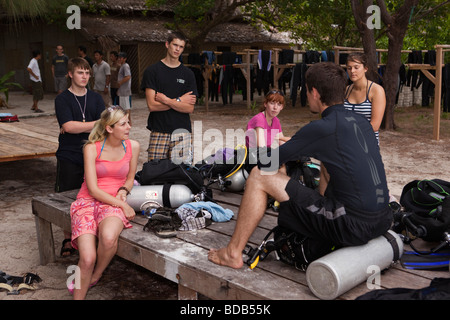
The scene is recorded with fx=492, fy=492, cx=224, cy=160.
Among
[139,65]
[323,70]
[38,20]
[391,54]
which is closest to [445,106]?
[391,54]

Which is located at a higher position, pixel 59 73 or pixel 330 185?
pixel 59 73

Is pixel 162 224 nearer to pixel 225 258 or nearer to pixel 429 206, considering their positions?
pixel 225 258

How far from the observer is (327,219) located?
2.90 meters

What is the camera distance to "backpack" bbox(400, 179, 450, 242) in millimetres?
3379

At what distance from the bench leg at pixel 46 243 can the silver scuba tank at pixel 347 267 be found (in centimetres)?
278

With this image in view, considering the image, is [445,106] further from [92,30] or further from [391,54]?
[92,30]

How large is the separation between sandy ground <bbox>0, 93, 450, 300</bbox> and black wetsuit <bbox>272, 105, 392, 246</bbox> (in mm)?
1700

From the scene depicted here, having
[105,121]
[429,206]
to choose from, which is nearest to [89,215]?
[105,121]

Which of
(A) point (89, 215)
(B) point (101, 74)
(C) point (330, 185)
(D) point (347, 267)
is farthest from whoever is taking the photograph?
(B) point (101, 74)

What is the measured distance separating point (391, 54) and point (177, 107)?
320 inches

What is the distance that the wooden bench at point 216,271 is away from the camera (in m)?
2.79

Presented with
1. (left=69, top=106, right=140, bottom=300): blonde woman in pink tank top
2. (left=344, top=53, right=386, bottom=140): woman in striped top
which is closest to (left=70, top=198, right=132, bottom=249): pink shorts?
(left=69, top=106, right=140, bottom=300): blonde woman in pink tank top

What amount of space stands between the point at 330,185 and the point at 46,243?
2.84m

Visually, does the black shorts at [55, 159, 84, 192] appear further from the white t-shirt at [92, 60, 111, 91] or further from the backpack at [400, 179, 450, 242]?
the white t-shirt at [92, 60, 111, 91]
